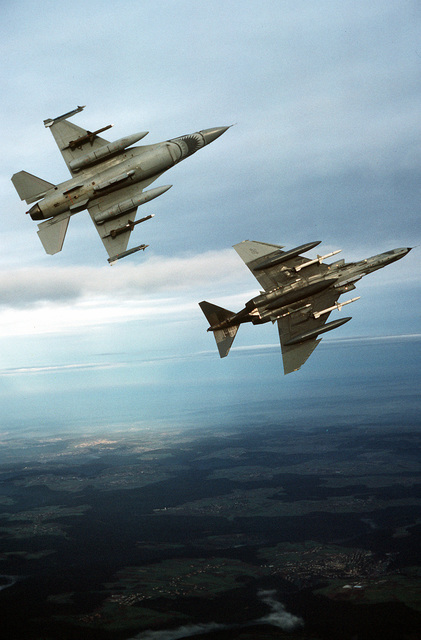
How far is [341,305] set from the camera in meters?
50.5

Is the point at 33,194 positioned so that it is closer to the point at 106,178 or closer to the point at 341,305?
the point at 106,178

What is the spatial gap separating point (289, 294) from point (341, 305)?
5.27m

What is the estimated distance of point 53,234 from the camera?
52.6 m


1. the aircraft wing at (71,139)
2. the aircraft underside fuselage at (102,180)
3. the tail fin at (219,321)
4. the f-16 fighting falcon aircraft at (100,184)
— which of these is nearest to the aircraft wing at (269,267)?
the tail fin at (219,321)

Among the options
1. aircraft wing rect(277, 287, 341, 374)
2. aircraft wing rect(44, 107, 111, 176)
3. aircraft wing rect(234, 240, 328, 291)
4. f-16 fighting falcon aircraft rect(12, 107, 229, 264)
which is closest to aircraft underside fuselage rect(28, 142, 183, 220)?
f-16 fighting falcon aircraft rect(12, 107, 229, 264)

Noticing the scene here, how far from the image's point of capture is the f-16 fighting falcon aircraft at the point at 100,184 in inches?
2062

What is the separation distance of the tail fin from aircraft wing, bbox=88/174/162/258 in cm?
1080

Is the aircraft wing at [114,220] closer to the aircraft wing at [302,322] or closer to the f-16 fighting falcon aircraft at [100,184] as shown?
the f-16 fighting falcon aircraft at [100,184]

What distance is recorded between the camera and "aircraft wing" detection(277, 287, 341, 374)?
2052 inches

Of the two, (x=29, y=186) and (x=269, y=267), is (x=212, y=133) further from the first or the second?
(x=29, y=186)

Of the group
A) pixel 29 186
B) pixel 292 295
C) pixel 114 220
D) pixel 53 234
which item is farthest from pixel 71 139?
pixel 292 295

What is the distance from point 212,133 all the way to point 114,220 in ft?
48.4

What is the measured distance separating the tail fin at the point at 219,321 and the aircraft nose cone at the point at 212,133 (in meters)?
18.2

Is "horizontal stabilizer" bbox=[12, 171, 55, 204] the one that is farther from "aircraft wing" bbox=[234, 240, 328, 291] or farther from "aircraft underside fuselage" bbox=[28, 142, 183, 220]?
"aircraft wing" bbox=[234, 240, 328, 291]
